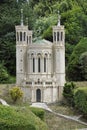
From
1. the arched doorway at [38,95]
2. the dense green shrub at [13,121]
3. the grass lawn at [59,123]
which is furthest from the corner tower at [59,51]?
the dense green shrub at [13,121]

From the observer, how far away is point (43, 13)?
10081cm

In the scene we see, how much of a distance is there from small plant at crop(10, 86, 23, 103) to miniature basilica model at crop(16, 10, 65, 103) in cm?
202

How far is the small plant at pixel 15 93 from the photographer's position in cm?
5697

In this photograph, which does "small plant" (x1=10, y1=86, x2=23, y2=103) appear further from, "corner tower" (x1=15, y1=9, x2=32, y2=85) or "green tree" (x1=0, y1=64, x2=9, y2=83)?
"green tree" (x1=0, y1=64, x2=9, y2=83)

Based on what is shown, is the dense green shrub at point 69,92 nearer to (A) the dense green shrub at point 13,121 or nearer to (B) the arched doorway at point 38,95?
(B) the arched doorway at point 38,95

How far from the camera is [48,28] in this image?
258 ft

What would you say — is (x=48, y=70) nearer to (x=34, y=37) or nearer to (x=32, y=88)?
(x=32, y=88)

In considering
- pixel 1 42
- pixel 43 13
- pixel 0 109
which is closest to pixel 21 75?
pixel 1 42

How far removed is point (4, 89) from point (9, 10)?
20154mm

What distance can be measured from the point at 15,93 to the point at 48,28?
78.3 feet

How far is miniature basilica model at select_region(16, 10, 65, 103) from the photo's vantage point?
195 ft

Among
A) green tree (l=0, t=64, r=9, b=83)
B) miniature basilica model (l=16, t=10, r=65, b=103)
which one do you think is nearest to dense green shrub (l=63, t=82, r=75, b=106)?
miniature basilica model (l=16, t=10, r=65, b=103)

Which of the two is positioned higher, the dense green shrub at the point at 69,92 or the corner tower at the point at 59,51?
the corner tower at the point at 59,51

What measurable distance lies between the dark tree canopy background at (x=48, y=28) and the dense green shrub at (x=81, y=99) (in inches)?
403
